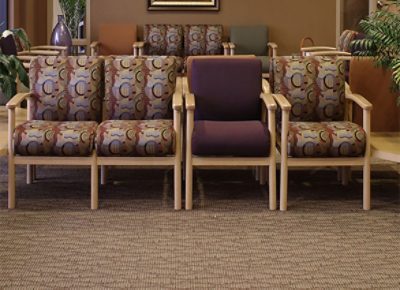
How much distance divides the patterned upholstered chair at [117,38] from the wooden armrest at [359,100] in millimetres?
5159

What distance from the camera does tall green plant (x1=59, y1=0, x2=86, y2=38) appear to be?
1181 centimetres

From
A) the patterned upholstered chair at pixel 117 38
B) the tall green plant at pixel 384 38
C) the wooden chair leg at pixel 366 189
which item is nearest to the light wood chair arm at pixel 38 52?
the patterned upholstered chair at pixel 117 38

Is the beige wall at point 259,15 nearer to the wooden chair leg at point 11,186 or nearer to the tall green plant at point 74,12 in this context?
the tall green plant at point 74,12

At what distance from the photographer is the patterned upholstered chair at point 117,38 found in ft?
35.2

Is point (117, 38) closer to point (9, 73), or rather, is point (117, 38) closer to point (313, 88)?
point (9, 73)

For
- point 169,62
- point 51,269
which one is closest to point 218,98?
point 169,62

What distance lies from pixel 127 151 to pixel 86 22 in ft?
20.0

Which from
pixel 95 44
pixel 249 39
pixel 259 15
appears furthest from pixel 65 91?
pixel 259 15

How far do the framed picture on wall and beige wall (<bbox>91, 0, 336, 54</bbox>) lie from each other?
67 millimetres

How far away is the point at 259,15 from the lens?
1095 centimetres

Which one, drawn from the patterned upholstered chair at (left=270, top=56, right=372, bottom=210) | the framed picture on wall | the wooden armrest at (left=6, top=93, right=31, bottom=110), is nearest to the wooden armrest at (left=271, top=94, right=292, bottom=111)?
the patterned upholstered chair at (left=270, top=56, right=372, bottom=210)

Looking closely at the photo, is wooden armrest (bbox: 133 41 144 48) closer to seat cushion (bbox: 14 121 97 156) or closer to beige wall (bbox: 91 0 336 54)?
beige wall (bbox: 91 0 336 54)

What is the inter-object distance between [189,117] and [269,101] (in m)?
0.59

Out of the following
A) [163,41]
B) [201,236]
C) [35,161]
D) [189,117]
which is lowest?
[201,236]
